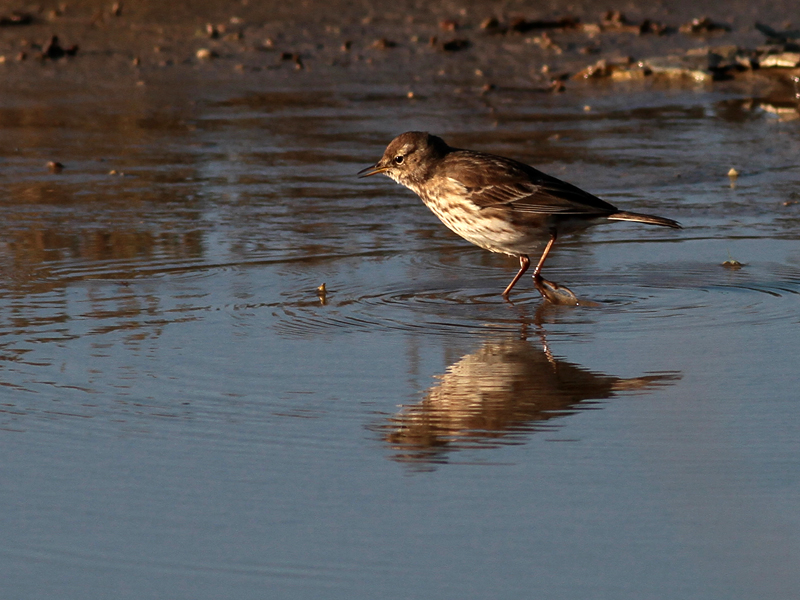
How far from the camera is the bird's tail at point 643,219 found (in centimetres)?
722

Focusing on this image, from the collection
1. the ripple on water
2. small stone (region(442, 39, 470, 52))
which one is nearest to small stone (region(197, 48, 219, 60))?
small stone (region(442, 39, 470, 52))

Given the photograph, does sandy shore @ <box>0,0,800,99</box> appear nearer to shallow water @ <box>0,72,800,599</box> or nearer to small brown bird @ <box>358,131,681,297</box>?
shallow water @ <box>0,72,800,599</box>

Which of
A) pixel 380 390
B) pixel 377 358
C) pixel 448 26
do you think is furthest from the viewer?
pixel 448 26

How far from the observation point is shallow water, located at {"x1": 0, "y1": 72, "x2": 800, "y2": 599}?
3736 millimetres

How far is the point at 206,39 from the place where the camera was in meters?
16.1

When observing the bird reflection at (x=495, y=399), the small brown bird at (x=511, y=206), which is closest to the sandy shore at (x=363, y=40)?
the small brown bird at (x=511, y=206)

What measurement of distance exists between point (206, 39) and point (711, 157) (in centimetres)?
718

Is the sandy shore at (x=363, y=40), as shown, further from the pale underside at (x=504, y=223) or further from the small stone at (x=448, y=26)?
the pale underside at (x=504, y=223)

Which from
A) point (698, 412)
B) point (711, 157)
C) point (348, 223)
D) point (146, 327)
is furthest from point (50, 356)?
point (711, 157)

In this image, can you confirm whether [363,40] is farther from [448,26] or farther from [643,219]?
[643,219]

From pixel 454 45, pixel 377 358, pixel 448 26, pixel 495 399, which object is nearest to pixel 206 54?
pixel 454 45

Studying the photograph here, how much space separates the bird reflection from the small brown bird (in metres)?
1.49

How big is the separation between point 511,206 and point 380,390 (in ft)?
7.96

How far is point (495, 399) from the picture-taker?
17.2 ft
